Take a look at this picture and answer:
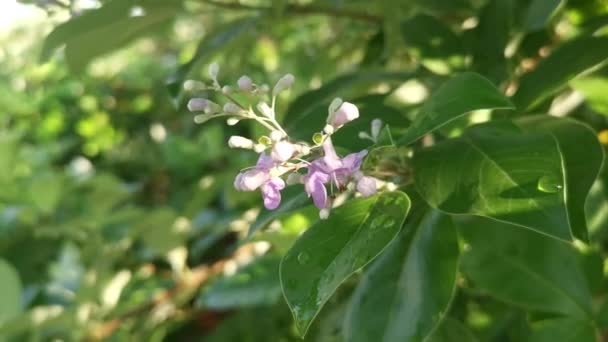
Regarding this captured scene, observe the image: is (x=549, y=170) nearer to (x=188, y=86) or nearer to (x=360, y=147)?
(x=360, y=147)

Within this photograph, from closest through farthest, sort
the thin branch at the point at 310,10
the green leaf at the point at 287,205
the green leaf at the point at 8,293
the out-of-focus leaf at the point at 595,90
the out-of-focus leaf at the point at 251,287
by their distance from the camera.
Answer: the green leaf at the point at 287,205
the out-of-focus leaf at the point at 595,90
the thin branch at the point at 310,10
the out-of-focus leaf at the point at 251,287
the green leaf at the point at 8,293

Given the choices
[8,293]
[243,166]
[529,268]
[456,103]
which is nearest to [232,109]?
[456,103]

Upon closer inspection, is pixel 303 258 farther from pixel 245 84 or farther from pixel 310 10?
pixel 310 10

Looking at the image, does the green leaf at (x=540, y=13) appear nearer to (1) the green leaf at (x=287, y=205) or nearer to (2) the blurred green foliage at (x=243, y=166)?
(2) the blurred green foliage at (x=243, y=166)

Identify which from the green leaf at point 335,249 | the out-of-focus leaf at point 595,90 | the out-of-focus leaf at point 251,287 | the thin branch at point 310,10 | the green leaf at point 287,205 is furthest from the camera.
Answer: the out-of-focus leaf at point 251,287

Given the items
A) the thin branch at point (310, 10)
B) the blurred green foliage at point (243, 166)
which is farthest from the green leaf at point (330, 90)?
the thin branch at point (310, 10)

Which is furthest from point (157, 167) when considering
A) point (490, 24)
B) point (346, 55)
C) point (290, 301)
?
point (290, 301)
